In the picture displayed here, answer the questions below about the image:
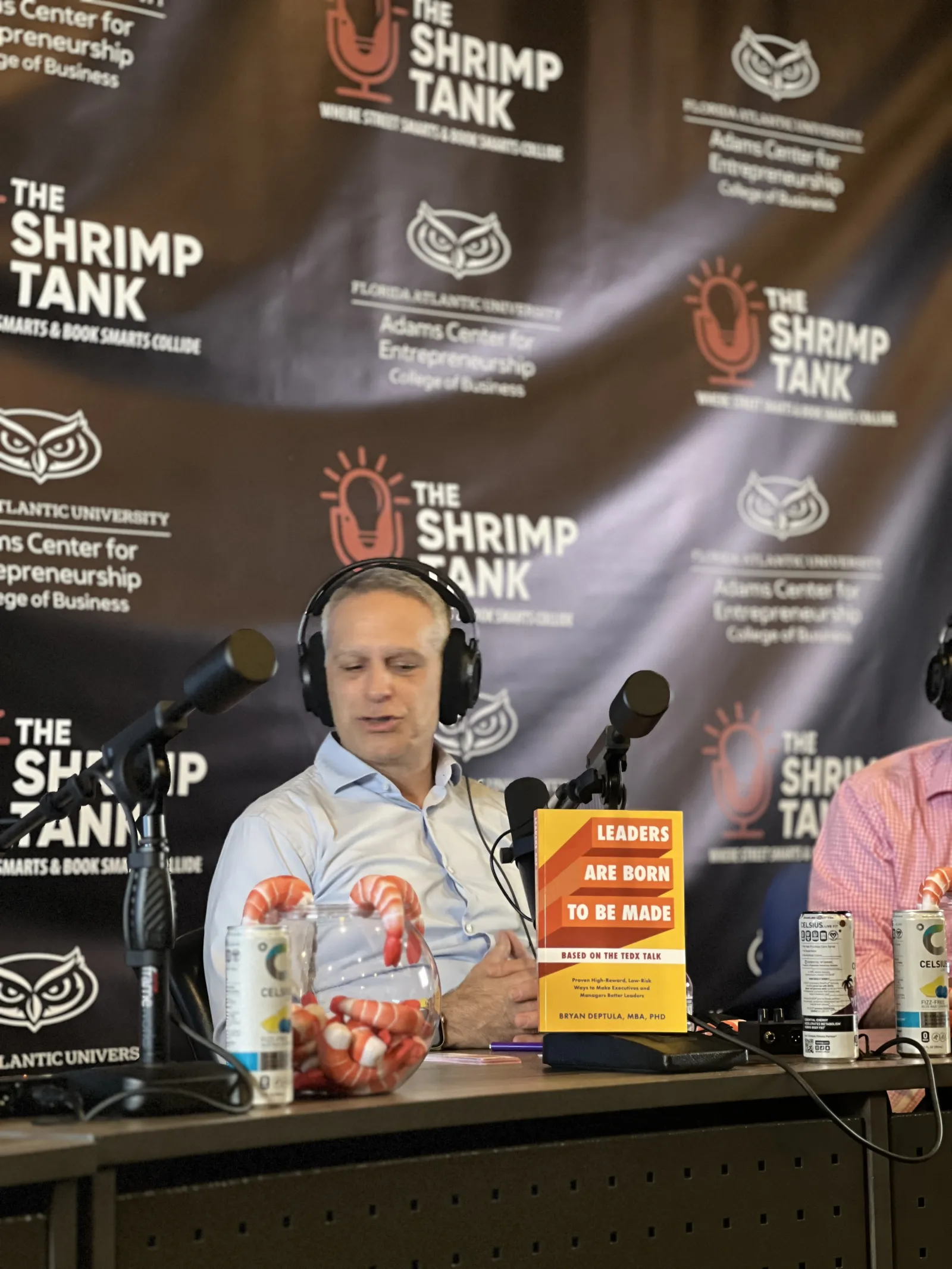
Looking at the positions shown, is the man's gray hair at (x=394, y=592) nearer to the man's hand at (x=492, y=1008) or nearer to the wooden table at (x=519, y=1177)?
the man's hand at (x=492, y=1008)

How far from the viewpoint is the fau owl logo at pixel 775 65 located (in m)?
3.54

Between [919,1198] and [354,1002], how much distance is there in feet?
2.33

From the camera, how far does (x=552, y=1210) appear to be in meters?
1.43

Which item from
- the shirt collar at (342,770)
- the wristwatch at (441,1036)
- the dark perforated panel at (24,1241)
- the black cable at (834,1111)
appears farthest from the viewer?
the shirt collar at (342,770)

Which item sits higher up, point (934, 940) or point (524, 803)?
point (524, 803)

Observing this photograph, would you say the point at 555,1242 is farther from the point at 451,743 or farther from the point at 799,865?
the point at 799,865

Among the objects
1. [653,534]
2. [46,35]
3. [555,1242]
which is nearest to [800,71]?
[653,534]

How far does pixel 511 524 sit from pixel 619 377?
0.44 m

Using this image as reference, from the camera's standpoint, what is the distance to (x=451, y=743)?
120 inches

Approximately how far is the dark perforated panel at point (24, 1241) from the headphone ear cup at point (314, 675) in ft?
5.38

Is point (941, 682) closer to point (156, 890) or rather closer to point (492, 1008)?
point (492, 1008)

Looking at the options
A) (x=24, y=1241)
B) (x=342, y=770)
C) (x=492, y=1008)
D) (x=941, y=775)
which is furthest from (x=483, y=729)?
(x=24, y=1241)

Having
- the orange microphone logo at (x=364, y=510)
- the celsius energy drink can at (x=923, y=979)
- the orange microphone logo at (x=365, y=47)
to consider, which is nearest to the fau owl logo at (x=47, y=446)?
the orange microphone logo at (x=364, y=510)

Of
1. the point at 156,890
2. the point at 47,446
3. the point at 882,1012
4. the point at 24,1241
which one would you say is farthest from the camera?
the point at 47,446
